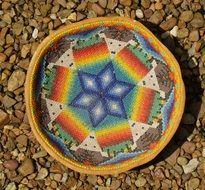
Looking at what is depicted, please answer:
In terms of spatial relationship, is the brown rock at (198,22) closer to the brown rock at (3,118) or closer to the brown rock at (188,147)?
the brown rock at (188,147)

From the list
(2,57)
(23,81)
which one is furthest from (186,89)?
(2,57)

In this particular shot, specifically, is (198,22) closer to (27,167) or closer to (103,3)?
(103,3)

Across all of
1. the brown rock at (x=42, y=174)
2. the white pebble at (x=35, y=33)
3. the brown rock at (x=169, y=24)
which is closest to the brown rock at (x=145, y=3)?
the brown rock at (x=169, y=24)

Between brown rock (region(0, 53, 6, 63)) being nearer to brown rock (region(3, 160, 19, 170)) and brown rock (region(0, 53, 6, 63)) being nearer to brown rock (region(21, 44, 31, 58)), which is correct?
brown rock (region(21, 44, 31, 58))

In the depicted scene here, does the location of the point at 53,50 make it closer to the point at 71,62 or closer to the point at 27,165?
the point at 71,62

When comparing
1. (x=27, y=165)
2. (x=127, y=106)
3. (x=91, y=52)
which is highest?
(x=91, y=52)

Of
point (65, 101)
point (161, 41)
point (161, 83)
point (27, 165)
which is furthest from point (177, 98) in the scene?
point (27, 165)

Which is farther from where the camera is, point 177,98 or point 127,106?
point 127,106

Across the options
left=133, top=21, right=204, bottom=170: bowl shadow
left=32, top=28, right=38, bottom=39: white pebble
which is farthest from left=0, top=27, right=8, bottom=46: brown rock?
left=133, top=21, right=204, bottom=170: bowl shadow
